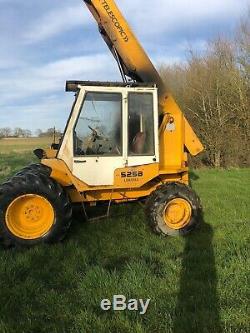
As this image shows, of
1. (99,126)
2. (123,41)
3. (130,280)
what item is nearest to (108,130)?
(99,126)

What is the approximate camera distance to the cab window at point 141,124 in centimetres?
682

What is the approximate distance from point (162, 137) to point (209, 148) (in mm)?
15434

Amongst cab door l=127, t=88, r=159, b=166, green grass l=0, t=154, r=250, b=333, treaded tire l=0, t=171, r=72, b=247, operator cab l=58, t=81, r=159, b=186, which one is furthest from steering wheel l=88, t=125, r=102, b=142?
green grass l=0, t=154, r=250, b=333

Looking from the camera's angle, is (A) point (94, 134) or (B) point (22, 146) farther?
(B) point (22, 146)

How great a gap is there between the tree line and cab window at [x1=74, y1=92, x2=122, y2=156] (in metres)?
15.9

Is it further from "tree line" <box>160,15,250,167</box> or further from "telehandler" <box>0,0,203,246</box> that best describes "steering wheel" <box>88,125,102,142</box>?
"tree line" <box>160,15,250,167</box>

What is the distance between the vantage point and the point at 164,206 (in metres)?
6.84

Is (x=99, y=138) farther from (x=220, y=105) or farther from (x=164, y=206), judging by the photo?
(x=220, y=105)

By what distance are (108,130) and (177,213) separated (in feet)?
5.89

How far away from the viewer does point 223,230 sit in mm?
7043

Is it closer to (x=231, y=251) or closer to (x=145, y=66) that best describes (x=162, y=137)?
(x=145, y=66)

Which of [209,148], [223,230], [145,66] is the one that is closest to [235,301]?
[223,230]

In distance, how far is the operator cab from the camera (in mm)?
6629

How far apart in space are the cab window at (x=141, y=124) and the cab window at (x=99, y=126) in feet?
0.62
